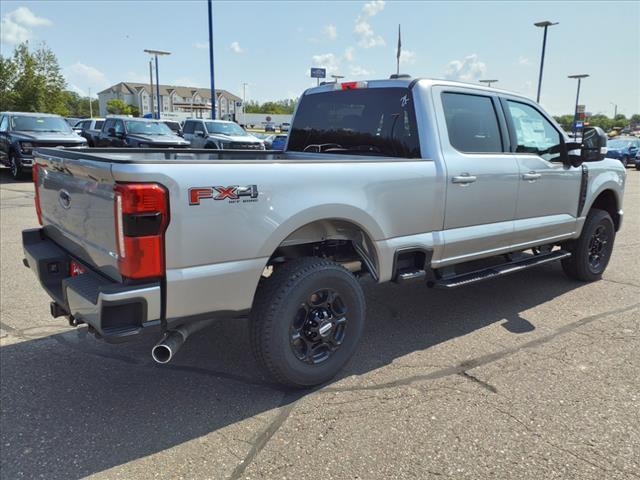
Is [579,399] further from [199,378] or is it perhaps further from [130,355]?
[130,355]

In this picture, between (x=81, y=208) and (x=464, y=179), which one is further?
(x=464, y=179)

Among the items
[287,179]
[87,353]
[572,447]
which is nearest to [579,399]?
[572,447]

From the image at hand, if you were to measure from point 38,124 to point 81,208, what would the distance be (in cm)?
1474

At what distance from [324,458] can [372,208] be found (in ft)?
5.08

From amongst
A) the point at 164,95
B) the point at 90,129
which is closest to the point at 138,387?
the point at 90,129

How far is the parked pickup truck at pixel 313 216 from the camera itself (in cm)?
255

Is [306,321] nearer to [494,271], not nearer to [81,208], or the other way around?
[81,208]

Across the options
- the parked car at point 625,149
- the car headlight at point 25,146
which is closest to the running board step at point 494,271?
the car headlight at point 25,146

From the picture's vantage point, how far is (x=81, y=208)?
Result: 9.57 feet

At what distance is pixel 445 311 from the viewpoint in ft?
15.8

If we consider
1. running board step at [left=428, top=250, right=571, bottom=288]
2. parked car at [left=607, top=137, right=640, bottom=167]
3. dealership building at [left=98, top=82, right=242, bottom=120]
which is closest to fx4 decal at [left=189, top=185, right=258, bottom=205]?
running board step at [left=428, top=250, right=571, bottom=288]

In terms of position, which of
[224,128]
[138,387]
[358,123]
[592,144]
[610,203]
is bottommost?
[138,387]

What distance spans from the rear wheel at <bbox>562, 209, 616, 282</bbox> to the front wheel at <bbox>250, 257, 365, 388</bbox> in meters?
3.29

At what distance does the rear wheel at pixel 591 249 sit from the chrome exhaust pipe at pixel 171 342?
170 inches
